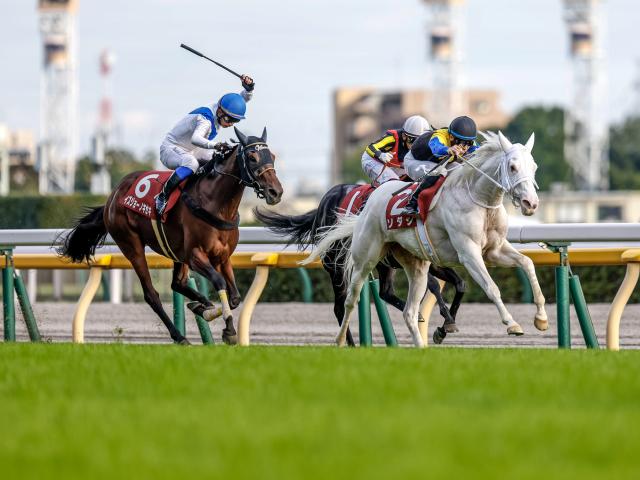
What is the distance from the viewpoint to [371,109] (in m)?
131

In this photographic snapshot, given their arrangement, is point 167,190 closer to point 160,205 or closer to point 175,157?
point 160,205

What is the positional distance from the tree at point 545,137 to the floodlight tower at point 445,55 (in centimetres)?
455

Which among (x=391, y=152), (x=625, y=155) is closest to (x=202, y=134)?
(x=391, y=152)

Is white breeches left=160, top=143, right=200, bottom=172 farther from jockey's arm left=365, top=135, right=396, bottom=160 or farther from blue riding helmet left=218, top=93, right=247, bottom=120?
jockey's arm left=365, top=135, right=396, bottom=160

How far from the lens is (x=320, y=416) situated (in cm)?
499

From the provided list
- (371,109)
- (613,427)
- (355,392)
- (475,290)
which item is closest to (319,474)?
(613,427)

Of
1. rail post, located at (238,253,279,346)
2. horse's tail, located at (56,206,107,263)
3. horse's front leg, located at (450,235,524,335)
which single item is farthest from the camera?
horse's tail, located at (56,206,107,263)

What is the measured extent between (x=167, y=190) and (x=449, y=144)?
6.44 feet

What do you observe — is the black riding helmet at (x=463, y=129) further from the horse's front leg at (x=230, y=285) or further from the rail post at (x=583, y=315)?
the horse's front leg at (x=230, y=285)

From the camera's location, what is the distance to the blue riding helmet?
32.8 ft

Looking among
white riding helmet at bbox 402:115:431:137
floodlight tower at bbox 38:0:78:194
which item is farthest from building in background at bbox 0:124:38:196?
white riding helmet at bbox 402:115:431:137

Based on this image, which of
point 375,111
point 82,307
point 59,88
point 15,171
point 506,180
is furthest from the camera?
point 375,111

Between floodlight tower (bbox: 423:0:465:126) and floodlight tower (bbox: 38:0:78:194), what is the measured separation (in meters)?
25.3

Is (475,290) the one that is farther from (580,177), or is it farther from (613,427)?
(580,177)
